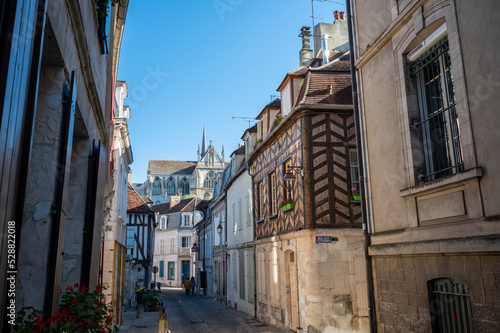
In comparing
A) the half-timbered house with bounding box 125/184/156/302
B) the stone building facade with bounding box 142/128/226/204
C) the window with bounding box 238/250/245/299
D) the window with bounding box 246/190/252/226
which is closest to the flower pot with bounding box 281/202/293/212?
the window with bounding box 246/190/252/226

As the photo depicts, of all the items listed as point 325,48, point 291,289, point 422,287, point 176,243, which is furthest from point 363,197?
point 176,243

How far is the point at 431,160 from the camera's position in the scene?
16.2 ft

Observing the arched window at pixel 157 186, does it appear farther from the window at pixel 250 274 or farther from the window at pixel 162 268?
the window at pixel 250 274

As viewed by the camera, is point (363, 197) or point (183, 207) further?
point (183, 207)

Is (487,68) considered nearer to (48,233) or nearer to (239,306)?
(48,233)

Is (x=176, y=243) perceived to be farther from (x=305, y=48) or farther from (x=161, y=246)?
(x=305, y=48)

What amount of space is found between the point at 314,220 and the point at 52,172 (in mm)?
7617

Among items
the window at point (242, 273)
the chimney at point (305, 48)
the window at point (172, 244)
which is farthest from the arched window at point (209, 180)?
the chimney at point (305, 48)

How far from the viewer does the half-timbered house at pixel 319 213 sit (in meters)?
9.61

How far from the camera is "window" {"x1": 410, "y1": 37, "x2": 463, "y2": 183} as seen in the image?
460 cm

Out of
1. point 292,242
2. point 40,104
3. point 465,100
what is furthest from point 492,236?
point 292,242

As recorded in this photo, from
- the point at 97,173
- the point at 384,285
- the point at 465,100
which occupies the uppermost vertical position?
the point at 465,100

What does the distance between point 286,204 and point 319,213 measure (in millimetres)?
1347

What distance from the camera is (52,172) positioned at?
2.96 meters
